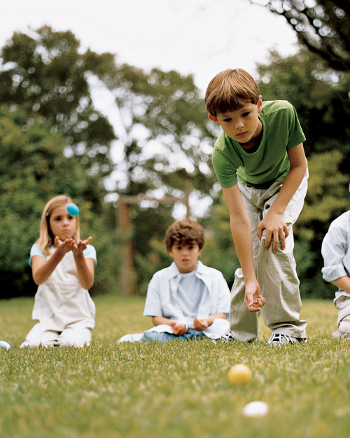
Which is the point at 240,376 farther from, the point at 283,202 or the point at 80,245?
the point at 80,245

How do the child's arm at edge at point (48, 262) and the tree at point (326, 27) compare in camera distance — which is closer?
the child's arm at edge at point (48, 262)

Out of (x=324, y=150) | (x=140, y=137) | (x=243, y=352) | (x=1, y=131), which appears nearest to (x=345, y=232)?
(x=243, y=352)

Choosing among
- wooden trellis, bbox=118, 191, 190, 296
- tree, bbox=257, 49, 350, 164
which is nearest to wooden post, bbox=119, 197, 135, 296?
wooden trellis, bbox=118, 191, 190, 296

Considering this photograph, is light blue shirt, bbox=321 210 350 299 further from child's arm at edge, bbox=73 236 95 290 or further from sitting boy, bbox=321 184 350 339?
child's arm at edge, bbox=73 236 95 290

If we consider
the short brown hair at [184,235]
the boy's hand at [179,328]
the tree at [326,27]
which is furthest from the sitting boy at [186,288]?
the tree at [326,27]

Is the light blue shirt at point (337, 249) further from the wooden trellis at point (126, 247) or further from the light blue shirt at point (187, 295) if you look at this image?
the wooden trellis at point (126, 247)

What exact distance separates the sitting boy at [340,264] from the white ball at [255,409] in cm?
236

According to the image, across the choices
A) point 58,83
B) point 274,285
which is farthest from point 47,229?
point 58,83

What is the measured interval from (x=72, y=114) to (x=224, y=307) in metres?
15.6

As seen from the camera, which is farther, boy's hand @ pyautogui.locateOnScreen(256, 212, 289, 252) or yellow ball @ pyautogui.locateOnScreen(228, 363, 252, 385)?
boy's hand @ pyautogui.locateOnScreen(256, 212, 289, 252)

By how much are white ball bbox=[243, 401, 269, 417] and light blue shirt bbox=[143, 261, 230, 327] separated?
277 cm

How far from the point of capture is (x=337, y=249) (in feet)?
12.3

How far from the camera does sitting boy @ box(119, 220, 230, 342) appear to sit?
4277mm

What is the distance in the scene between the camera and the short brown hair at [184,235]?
4305mm
